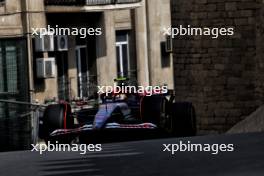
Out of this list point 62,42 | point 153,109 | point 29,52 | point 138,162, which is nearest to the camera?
point 138,162

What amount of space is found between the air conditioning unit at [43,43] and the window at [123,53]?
10.1ft

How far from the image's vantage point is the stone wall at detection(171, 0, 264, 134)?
16828 mm

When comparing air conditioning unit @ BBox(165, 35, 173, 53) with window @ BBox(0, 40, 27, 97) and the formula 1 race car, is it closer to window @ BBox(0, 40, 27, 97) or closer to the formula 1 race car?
window @ BBox(0, 40, 27, 97)

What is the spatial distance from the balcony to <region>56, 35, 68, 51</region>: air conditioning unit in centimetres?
64

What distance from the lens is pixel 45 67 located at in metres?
21.4

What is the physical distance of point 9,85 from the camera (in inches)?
865

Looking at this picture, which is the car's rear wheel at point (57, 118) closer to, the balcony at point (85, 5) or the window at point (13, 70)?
the window at point (13, 70)

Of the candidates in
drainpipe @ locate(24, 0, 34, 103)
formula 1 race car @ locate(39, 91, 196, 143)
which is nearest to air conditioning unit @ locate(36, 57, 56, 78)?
drainpipe @ locate(24, 0, 34, 103)

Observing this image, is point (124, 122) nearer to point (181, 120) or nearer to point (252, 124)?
point (181, 120)

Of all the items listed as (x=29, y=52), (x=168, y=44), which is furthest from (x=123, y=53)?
(x=29, y=52)

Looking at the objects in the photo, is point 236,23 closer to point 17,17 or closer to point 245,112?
point 245,112

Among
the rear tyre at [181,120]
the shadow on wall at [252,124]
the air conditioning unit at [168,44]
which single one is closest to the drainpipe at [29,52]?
the air conditioning unit at [168,44]

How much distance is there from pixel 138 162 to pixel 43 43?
47.8ft

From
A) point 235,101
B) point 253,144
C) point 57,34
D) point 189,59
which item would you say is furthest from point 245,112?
point 253,144
